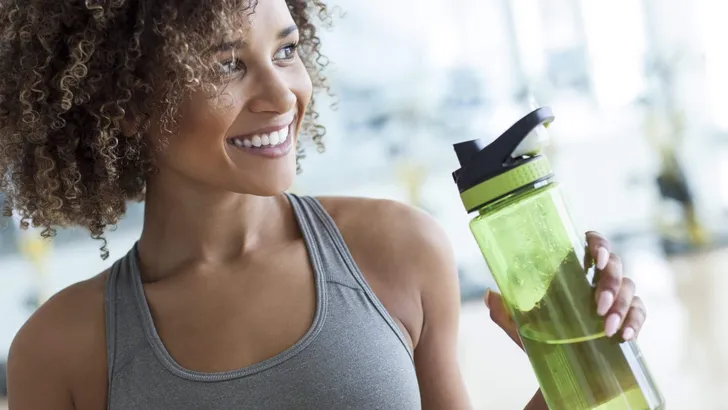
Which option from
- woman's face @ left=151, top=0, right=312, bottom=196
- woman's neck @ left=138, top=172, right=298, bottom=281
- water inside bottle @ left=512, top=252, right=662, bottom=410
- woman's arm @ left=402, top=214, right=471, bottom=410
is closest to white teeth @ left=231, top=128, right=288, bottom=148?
woman's face @ left=151, top=0, right=312, bottom=196

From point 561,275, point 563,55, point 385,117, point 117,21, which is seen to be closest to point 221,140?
point 117,21

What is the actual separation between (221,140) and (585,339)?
448 mm

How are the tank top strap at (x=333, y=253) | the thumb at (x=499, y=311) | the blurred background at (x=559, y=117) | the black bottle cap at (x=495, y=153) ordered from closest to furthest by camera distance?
the black bottle cap at (x=495, y=153) < the thumb at (x=499, y=311) < the tank top strap at (x=333, y=253) < the blurred background at (x=559, y=117)

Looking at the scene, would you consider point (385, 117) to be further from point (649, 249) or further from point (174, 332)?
point (174, 332)

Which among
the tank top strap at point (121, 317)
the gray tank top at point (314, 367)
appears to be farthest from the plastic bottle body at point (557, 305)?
the tank top strap at point (121, 317)

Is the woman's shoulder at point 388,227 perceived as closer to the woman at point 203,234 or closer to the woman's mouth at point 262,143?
the woman at point 203,234

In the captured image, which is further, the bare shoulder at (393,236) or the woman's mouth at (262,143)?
the bare shoulder at (393,236)

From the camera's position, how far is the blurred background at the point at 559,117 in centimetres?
249

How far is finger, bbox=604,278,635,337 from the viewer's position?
2.29 ft

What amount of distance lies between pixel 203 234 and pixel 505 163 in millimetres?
509

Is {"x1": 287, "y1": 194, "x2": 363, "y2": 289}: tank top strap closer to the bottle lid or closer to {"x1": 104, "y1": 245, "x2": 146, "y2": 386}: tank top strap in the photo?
{"x1": 104, "y1": 245, "x2": 146, "y2": 386}: tank top strap

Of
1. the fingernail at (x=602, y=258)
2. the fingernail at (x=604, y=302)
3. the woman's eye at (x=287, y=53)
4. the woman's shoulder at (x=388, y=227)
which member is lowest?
the fingernail at (x=604, y=302)

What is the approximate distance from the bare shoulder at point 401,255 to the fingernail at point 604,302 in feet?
1.11

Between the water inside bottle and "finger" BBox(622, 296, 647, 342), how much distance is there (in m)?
0.01
